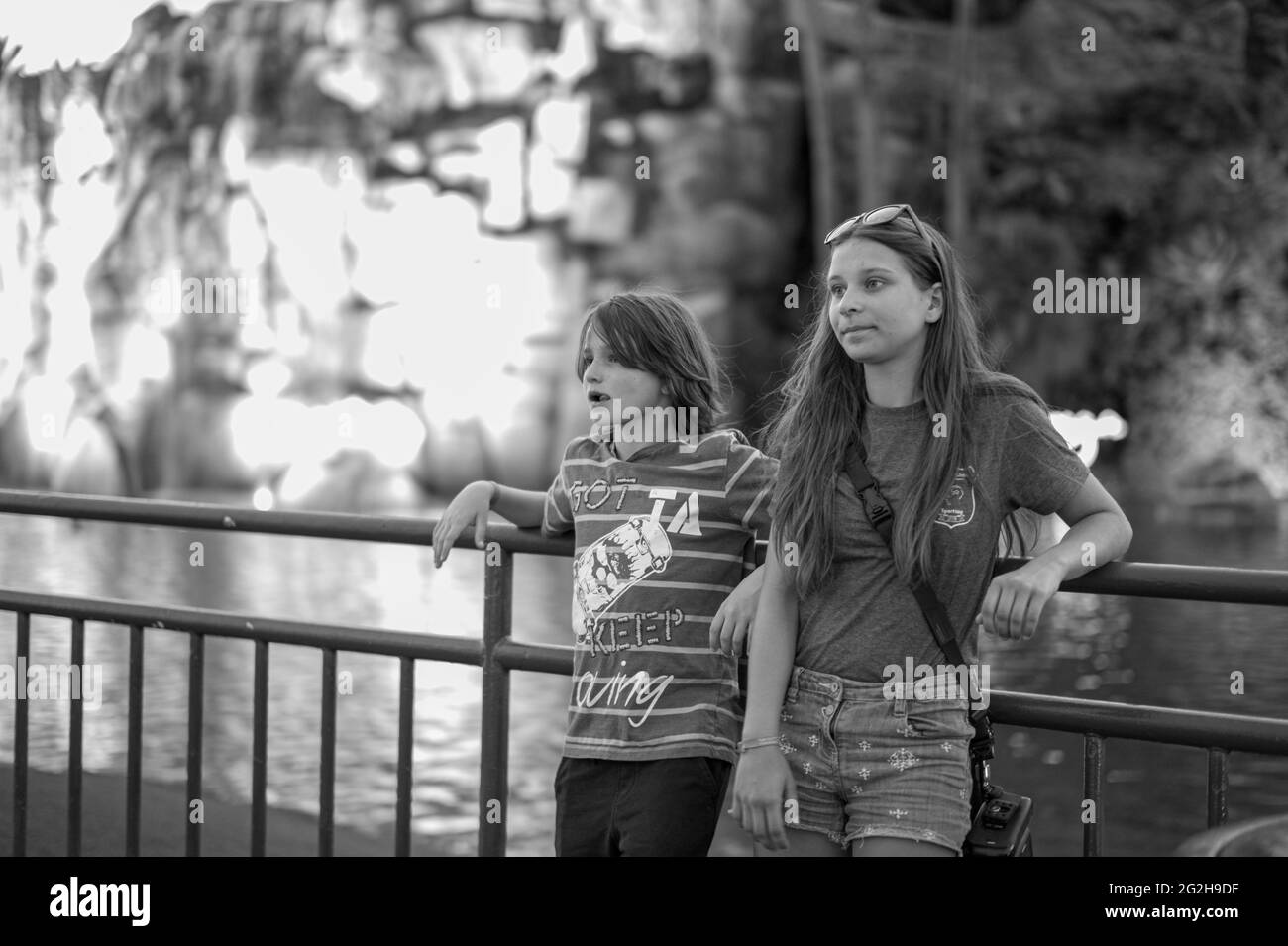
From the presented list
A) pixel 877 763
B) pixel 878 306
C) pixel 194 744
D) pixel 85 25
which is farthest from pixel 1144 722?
pixel 85 25

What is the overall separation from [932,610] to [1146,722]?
0.37 metres

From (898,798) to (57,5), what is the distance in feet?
58.3

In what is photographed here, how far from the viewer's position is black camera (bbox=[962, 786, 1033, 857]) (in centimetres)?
211

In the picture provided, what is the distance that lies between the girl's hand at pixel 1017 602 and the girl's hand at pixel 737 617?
1.32 feet

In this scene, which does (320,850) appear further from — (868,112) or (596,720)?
(868,112)

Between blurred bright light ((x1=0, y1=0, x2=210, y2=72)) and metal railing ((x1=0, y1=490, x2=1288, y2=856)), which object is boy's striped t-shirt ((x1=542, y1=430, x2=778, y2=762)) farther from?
blurred bright light ((x1=0, y1=0, x2=210, y2=72))

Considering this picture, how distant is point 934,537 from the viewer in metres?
2.21

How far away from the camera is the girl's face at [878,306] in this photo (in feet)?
7.47

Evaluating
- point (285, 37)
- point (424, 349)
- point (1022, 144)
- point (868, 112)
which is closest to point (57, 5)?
point (285, 37)

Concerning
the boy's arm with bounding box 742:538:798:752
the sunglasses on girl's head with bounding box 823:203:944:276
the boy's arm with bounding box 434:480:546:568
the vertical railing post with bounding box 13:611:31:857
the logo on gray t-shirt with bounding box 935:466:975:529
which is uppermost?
the sunglasses on girl's head with bounding box 823:203:944:276

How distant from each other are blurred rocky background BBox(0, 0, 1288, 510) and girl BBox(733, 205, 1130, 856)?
61.1ft

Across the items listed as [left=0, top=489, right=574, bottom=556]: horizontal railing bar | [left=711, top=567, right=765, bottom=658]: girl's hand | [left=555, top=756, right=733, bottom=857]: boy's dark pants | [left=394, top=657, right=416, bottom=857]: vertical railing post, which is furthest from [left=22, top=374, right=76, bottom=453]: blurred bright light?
[left=711, top=567, right=765, bottom=658]: girl's hand

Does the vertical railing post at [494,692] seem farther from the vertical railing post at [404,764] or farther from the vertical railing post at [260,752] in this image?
the vertical railing post at [260,752]
